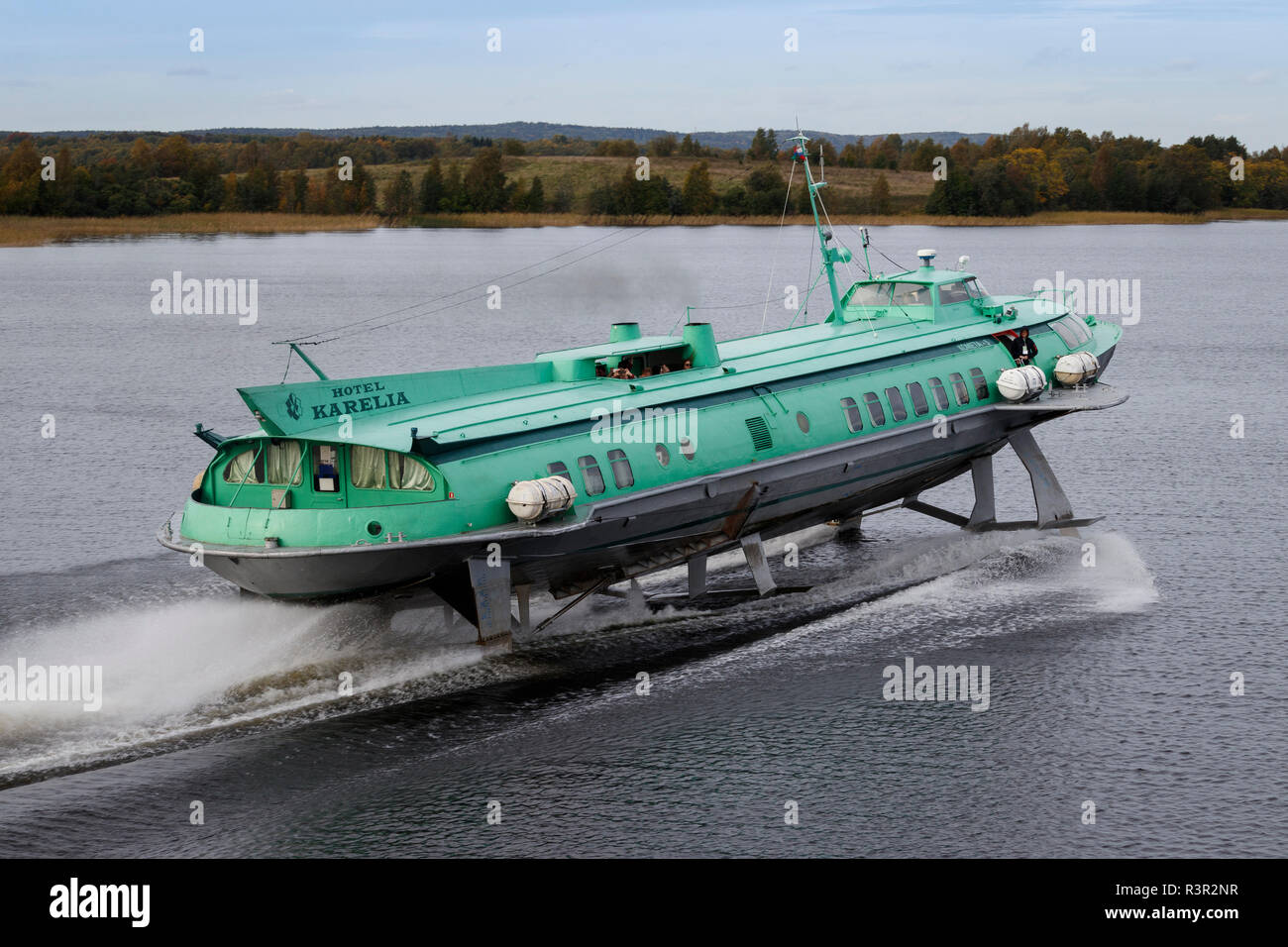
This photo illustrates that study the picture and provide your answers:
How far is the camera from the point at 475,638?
102 ft

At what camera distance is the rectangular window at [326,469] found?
27.7 meters

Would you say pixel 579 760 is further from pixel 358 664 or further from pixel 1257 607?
pixel 1257 607

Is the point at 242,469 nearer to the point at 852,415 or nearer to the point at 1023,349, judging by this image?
the point at 852,415

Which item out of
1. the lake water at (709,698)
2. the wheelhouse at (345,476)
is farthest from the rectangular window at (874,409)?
the wheelhouse at (345,476)

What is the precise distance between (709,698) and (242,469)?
10.3 m

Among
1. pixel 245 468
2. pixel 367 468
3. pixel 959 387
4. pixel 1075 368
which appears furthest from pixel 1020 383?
pixel 245 468

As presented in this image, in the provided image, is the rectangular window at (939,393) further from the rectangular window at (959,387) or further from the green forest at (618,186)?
the green forest at (618,186)

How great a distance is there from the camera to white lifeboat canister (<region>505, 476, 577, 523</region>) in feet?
91.5

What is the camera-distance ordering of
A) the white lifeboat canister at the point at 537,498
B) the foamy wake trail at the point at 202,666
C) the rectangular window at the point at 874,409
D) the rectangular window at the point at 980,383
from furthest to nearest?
1. the rectangular window at the point at 980,383
2. the rectangular window at the point at 874,409
3. the white lifeboat canister at the point at 537,498
4. the foamy wake trail at the point at 202,666

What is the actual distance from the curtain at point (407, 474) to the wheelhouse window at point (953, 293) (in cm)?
1783
